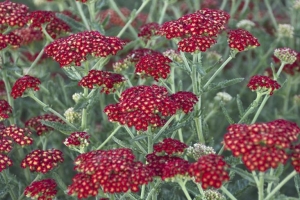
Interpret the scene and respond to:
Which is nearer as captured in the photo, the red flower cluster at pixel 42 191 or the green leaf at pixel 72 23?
the red flower cluster at pixel 42 191

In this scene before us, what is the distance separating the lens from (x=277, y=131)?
119 inches

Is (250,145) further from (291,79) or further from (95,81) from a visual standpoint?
(291,79)

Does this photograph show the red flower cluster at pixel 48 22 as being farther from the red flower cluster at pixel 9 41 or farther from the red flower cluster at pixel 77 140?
the red flower cluster at pixel 77 140

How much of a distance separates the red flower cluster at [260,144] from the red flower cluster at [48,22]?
2.40 meters

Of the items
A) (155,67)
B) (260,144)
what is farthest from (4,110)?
(260,144)

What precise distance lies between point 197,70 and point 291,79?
6.24 feet

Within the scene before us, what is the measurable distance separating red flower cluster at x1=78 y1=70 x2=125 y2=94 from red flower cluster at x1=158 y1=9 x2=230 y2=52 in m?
0.46

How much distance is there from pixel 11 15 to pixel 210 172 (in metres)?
2.51

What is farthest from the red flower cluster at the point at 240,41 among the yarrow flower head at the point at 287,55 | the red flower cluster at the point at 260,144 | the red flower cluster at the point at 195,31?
the red flower cluster at the point at 260,144

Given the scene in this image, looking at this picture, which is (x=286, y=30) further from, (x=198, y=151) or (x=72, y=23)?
(x=198, y=151)

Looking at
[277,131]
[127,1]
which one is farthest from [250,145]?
[127,1]

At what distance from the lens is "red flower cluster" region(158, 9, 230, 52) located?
385cm

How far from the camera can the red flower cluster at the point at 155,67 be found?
13.1 feet

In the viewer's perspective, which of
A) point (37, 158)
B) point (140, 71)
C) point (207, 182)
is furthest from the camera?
point (140, 71)
